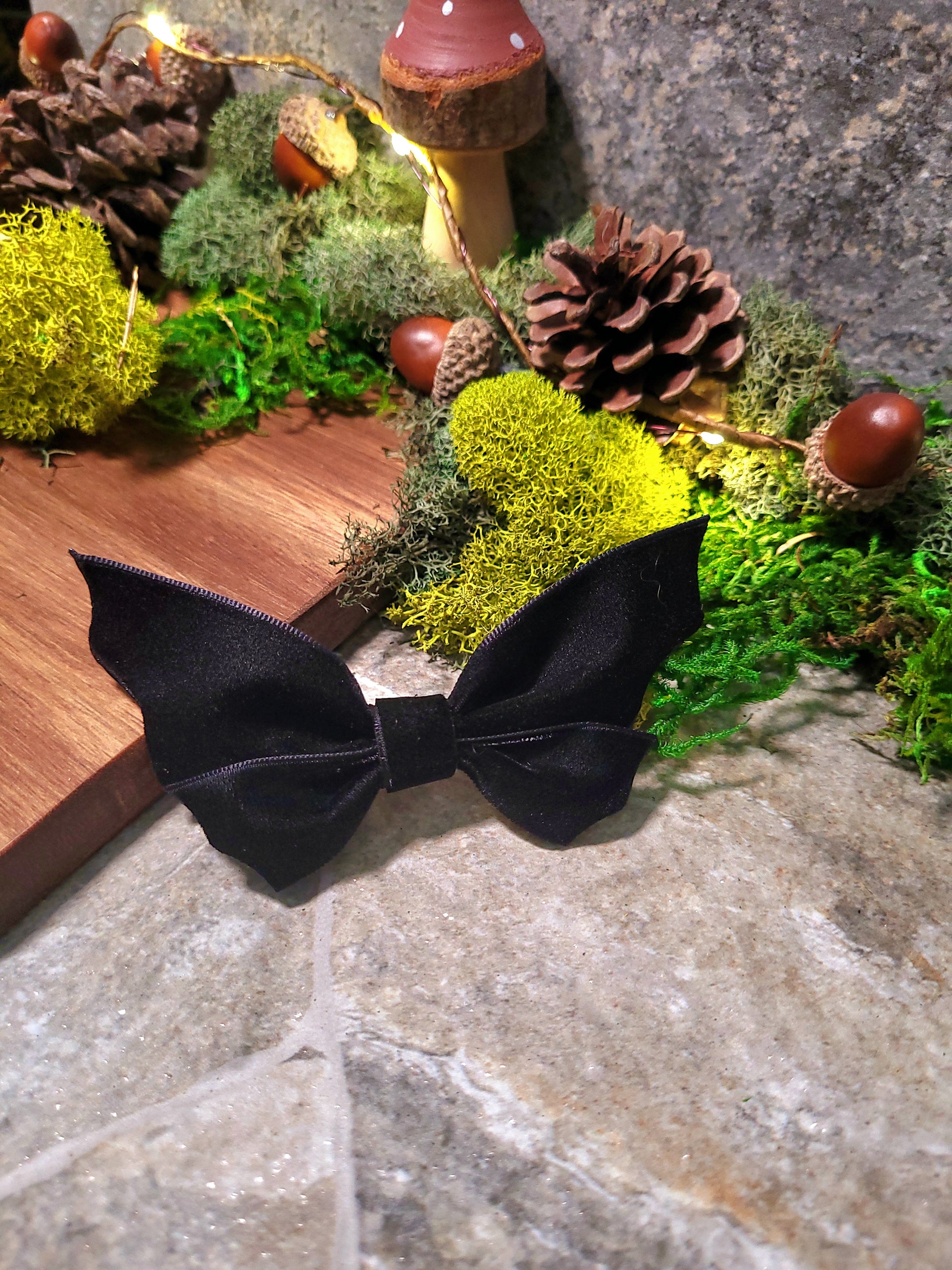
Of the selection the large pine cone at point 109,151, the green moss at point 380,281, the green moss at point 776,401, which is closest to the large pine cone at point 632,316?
the green moss at point 776,401

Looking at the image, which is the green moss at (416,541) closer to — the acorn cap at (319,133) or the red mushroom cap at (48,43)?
the acorn cap at (319,133)

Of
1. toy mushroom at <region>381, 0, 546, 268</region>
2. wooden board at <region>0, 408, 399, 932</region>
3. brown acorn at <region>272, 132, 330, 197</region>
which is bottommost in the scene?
wooden board at <region>0, 408, 399, 932</region>

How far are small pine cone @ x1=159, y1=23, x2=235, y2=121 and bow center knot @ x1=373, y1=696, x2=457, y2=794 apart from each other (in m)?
1.08

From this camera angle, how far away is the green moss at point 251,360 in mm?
1150

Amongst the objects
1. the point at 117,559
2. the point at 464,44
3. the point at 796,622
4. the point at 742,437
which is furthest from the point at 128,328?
the point at 796,622

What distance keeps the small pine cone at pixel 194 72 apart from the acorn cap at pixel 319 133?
18 centimetres

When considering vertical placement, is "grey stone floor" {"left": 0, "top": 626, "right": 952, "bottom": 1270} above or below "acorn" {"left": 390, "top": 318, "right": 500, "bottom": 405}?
below

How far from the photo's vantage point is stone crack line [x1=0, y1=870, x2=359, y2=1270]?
610mm

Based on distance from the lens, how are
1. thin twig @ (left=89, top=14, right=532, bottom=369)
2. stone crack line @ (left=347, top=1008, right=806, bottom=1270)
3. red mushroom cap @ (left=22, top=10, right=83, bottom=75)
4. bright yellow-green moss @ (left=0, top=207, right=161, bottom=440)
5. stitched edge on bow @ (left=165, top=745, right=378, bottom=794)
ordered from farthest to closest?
red mushroom cap @ (left=22, top=10, right=83, bottom=75) → thin twig @ (left=89, top=14, right=532, bottom=369) → bright yellow-green moss @ (left=0, top=207, right=161, bottom=440) → stitched edge on bow @ (left=165, top=745, right=378, bottom=794) → stone crack line @ (left=347, top=1008, right=806, bottom=1270)

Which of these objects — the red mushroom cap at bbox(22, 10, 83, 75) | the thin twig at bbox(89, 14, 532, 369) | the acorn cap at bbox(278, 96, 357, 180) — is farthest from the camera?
the red mushroom cap at bbox(22, 10, 83, 75)

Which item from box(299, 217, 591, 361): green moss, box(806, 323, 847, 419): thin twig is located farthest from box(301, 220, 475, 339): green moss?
box(806, 323, 847, 419): thin twig

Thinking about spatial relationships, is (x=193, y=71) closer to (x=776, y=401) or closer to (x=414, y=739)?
(x=776, y=401)

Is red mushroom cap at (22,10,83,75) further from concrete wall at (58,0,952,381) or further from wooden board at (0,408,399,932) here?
wooden board at (0,408,399,932)

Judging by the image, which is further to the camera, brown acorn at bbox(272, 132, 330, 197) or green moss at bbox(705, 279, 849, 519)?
brown acorn at bbox(272, 132, 330, 197)
